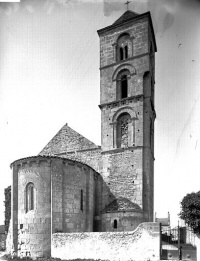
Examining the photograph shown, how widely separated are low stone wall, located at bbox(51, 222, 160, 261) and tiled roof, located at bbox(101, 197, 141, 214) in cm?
615

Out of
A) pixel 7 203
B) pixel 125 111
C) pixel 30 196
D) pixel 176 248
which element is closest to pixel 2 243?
pixel 7 203

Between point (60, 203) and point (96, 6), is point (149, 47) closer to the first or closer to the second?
point (96, 6)

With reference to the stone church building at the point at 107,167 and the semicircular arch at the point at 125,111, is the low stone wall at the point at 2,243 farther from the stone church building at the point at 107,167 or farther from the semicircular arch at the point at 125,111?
the semicircular arch at the point at 125,111

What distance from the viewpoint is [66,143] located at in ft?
102

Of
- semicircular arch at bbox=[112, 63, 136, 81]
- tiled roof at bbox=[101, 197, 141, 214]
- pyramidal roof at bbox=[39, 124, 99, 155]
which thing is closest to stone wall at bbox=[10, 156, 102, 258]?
tiled roof at bbox=[101, 197, 141, 214]

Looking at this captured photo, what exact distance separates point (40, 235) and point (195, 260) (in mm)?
9960

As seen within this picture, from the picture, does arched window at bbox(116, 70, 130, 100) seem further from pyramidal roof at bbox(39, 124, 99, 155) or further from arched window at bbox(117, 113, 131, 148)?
pyramidal roof at bbox(39, 124, 99, 155)

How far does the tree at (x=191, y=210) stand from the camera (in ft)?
60.4

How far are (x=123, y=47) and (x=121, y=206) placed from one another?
1487cm

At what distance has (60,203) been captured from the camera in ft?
72.3

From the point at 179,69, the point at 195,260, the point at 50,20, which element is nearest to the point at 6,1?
the point at 50,20

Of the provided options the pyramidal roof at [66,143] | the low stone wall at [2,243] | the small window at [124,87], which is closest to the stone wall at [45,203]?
the pyramidal roof at [66,143]

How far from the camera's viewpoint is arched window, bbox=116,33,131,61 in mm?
30075

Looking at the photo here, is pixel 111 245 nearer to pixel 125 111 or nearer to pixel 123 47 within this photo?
pixel 125 111
